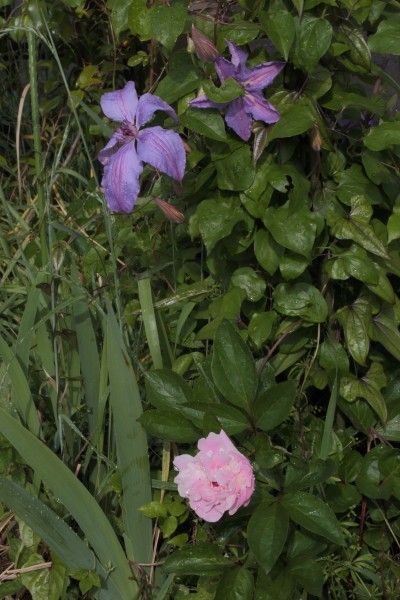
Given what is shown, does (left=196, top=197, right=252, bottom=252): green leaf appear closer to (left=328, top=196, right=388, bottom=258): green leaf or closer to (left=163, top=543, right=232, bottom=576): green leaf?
(left=328, top=196, right=388, bottom=258): green leaf

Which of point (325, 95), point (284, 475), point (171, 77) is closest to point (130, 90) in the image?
point (171, 77)

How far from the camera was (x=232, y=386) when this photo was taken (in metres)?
1.59

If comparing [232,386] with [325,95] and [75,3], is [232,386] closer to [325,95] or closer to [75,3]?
[325,95]

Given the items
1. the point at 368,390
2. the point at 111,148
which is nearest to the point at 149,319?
the point at 111,148

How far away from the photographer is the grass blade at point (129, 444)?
1.63m

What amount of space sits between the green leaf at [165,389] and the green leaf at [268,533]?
269 mm

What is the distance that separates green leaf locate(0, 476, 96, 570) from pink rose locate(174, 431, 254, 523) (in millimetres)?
262

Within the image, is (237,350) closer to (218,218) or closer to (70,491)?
(218,218)

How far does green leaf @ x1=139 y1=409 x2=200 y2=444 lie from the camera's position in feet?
5.32

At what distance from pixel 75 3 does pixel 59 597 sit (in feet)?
4.07

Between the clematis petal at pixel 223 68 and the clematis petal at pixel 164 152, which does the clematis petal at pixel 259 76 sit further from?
the clematis petal at pixel 164 152

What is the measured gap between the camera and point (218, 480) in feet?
4.82

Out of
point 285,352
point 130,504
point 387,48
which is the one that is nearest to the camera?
point 387,48

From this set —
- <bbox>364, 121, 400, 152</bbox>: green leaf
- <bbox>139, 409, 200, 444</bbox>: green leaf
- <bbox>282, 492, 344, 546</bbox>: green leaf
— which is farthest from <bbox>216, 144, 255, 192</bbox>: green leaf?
<bbox>282, 492, 344, 546</bbox>: green leaf
